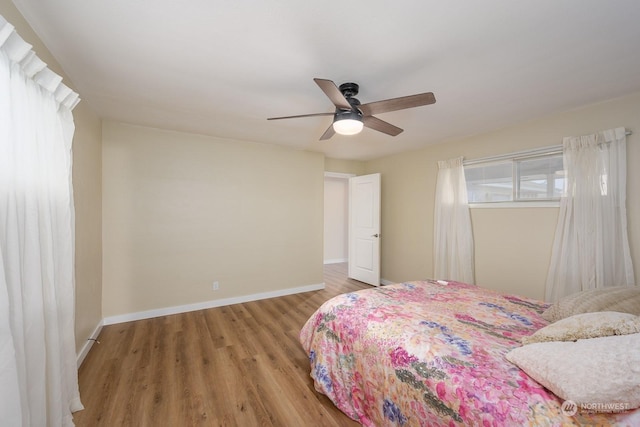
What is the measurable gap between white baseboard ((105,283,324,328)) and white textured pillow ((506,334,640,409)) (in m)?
3.35

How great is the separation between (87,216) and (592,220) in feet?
16.2

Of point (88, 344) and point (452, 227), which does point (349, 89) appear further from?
point (88, 344)

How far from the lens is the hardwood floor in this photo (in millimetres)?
1635

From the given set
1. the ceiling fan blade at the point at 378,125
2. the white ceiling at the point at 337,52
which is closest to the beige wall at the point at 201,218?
the white ceiling at the point at 337,52

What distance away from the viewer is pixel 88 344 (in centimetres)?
237

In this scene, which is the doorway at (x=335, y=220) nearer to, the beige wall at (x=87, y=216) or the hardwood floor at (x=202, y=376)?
the hardwood floor at (x=202, y=376)

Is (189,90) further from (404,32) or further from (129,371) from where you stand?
(129,371)

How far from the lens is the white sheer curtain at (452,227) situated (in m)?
3.34

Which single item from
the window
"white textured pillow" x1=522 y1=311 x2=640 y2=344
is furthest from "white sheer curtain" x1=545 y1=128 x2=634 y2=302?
"white textured pillow" x1=522 y1=311 x2=640 y2=344

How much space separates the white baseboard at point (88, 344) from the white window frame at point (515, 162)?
4.56 meters

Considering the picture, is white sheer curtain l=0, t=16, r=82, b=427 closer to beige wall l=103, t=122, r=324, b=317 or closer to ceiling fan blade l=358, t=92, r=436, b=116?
beige wall l=103, t=122, r=324, b=317

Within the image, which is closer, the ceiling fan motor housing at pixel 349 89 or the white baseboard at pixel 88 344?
the ceiling fan motor housing at pixel 349 89

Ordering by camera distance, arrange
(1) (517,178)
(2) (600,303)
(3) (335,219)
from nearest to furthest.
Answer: (2) (600,303), (1) (517,178), (3) (335,219)

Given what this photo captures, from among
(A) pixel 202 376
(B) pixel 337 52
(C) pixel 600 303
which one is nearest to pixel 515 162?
(C) pixel 600 303
